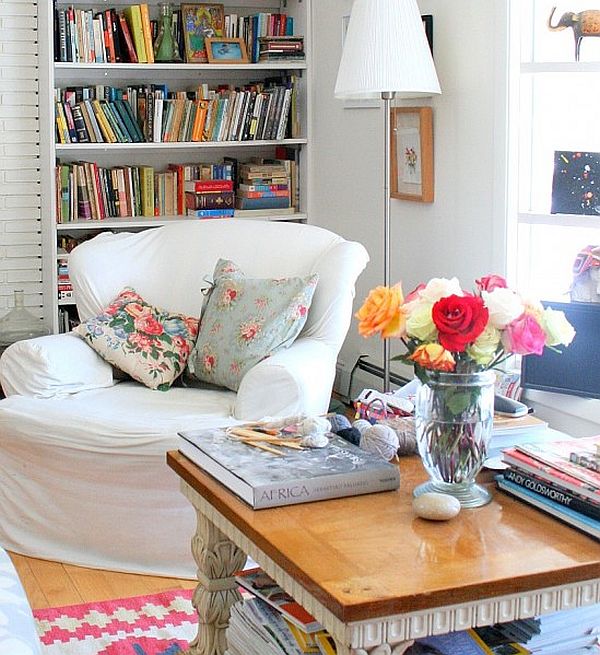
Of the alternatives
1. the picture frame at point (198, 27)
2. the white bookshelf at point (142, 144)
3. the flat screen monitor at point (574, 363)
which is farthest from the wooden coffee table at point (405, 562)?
the picture frame at point (198, 27)

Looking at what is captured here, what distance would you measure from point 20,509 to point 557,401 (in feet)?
5.52

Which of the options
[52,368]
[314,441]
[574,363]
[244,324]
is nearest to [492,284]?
[314,441]

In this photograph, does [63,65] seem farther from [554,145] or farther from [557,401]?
[557,401]

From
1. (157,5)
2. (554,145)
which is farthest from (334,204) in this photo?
(554,145)

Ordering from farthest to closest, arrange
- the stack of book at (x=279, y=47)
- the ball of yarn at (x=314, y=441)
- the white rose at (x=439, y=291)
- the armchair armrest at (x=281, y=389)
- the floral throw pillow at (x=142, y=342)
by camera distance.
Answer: the stack of book at (x=279, y=47)
the floral throw pillow at (x=142, y=342)
the armchair armrest at (x=281, y=389)
the ball of yarn at (x=314, y=441)
the white rose at (x=439, y=291)

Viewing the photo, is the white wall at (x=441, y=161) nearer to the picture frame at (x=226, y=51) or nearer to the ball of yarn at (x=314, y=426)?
the picture frame at (x=226, y=51)

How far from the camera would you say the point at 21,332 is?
15.4 feet

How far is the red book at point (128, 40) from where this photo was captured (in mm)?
4832

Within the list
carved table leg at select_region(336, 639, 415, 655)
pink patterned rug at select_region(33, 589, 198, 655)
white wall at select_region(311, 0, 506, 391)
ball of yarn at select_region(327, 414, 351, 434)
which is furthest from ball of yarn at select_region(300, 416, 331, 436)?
white wall at select_region(311, 0, 506, 391)

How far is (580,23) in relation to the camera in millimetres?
3447

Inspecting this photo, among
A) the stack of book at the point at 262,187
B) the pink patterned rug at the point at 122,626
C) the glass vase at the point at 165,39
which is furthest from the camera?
the stack of book at the point at 262,187

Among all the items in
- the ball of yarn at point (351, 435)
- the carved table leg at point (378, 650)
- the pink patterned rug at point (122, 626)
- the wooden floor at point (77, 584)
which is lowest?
the pink patterned rug at point (122, 626)

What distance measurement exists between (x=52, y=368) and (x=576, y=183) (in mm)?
1701

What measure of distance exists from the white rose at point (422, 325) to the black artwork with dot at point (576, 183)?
66.4 inches
